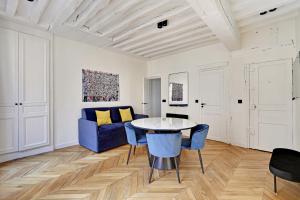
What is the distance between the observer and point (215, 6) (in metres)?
2.06

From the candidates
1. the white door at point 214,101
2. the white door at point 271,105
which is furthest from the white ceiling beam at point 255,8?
the white door at point 214,101

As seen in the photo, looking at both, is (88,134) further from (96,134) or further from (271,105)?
(271,105)

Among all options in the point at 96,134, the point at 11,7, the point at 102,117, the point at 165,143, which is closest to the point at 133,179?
the point at 165,143

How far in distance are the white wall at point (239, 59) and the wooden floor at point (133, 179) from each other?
2.90ft

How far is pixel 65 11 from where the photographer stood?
270 cm

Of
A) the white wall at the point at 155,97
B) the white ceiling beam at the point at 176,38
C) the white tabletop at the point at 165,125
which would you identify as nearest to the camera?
the white tabletop at the point at 165,125

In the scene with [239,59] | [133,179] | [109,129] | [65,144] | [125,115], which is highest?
[239,59]

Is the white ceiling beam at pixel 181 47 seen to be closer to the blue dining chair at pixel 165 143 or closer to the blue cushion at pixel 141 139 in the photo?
the blue cushion at pixel 141 139

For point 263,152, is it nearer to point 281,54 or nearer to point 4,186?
point 281,54

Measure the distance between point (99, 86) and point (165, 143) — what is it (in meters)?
2.87

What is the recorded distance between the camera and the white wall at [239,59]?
3130 millimetres

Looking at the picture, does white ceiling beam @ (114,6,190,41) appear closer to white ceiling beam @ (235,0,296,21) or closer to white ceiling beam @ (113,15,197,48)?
white ceiling beam @ (113,15,197,48)

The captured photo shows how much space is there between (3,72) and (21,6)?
1.13 meters

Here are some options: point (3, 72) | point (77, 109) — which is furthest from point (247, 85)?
point (3, 72)
